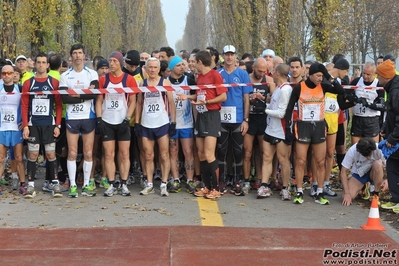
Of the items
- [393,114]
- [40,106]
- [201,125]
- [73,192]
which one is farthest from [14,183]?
[393,114]

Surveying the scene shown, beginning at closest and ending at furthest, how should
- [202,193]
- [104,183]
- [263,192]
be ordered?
[263,192]
[202,193]
[104,183]

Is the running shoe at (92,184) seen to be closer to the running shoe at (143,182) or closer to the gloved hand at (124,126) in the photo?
the running shoe at (143,182)

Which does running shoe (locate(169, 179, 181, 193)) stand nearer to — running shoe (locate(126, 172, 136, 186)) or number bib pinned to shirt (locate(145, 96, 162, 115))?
running shoe (locate(126, 172, 136, 186))

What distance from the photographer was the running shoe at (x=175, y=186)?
1026 centimetres

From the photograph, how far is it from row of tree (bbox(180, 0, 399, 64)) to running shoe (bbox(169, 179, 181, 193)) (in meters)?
10.7

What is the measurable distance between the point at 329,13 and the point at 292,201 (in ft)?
36.8

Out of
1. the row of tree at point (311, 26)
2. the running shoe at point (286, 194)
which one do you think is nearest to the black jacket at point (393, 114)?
the running shoe at point (286, 194)

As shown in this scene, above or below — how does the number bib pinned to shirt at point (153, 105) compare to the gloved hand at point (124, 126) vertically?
above

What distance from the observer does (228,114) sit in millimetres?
10039

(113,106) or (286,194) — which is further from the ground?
(113,106)

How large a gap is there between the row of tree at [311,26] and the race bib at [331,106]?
9847 millimetres

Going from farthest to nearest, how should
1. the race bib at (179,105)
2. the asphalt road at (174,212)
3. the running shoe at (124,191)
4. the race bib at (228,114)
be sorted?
1. the race bib at (179,105)
2. the race bib at (228,114)
3. the running shoe at (124,191)
4. the asphalt road at (174,212)

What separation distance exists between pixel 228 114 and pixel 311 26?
1289 cm

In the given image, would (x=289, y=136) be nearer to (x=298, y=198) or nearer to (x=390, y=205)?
(x=298, y=198)
